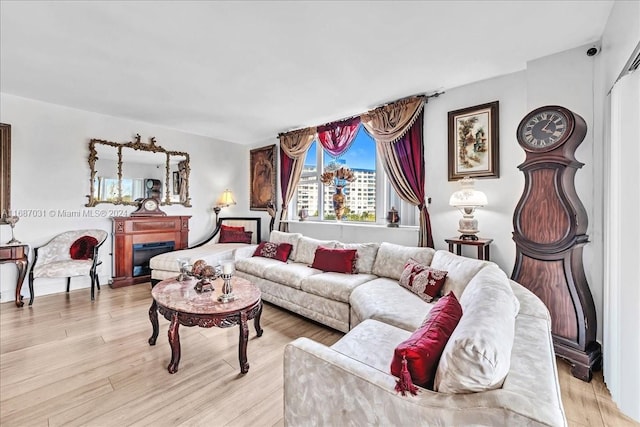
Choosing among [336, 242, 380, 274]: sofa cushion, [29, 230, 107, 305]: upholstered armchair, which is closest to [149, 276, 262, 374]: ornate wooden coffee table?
[336, 242, 380, 274]: sofa cushion

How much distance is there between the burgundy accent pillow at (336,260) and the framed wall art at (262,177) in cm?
212

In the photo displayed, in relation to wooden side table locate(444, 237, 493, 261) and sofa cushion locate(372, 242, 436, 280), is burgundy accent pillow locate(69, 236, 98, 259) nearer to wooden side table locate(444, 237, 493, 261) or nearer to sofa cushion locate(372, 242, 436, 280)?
sofa cushion locate(372, 242, 436, 280)

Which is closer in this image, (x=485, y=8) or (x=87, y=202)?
(x=485, y=8)

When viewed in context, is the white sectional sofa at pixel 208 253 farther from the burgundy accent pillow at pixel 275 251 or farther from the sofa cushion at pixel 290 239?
the sofa cushion at pixel 290 239

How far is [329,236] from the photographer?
438cm

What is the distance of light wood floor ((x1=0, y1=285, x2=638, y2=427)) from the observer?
1692 millimetres

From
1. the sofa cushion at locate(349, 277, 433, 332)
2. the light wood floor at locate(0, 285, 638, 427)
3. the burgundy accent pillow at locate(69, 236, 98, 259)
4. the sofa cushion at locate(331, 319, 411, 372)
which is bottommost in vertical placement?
the light wood floor at locate(0, 285, 638, 427)

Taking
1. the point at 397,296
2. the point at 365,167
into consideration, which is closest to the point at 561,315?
the point at 397,296

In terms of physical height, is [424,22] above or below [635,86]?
above

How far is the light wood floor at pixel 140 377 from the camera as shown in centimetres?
169

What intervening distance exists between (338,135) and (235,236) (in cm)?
258

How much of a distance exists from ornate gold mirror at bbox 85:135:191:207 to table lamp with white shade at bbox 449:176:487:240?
175 inches

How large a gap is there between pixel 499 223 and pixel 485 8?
194 centimetres

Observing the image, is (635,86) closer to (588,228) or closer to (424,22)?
(588,228)
